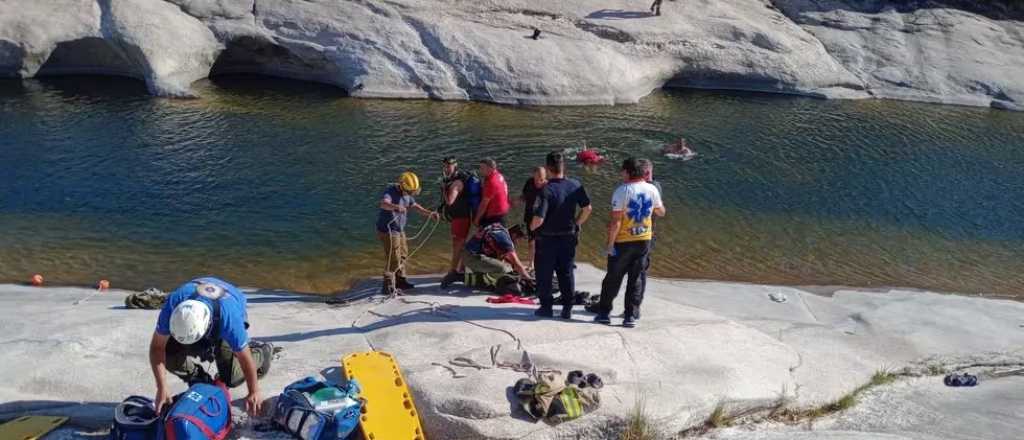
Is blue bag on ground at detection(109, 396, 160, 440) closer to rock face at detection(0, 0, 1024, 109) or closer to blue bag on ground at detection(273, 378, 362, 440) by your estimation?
blue bag on ground at detection(273, 378, 362, 440)

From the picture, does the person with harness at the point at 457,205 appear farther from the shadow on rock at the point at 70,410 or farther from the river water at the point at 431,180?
the shadow on rock at the point at 70,410

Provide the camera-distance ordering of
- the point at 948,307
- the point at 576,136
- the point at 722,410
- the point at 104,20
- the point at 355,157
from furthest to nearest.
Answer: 1. the point at 104,20
2. the point at 576,136
3. the point at 355,157
4. the point at 948,307
5. the point at 722,410

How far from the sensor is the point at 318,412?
22.5ft

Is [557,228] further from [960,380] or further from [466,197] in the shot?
[960,380]

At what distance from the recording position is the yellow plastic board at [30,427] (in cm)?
675

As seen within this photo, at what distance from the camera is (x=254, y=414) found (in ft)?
22.7

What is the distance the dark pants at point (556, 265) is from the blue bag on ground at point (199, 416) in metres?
3.67

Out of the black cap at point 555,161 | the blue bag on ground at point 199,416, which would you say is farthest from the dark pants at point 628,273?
the blue bag on ground at point 199,416

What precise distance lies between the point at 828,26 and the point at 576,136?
1317 centimetres

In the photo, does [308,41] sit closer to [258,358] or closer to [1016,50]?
[258,358]

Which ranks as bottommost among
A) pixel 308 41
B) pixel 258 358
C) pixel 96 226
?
pixel 96 226

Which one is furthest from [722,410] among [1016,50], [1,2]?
[1016,50]

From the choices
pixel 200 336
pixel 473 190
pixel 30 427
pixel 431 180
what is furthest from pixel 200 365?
→ pixel 431 180

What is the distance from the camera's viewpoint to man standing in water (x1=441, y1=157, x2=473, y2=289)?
418 inches
